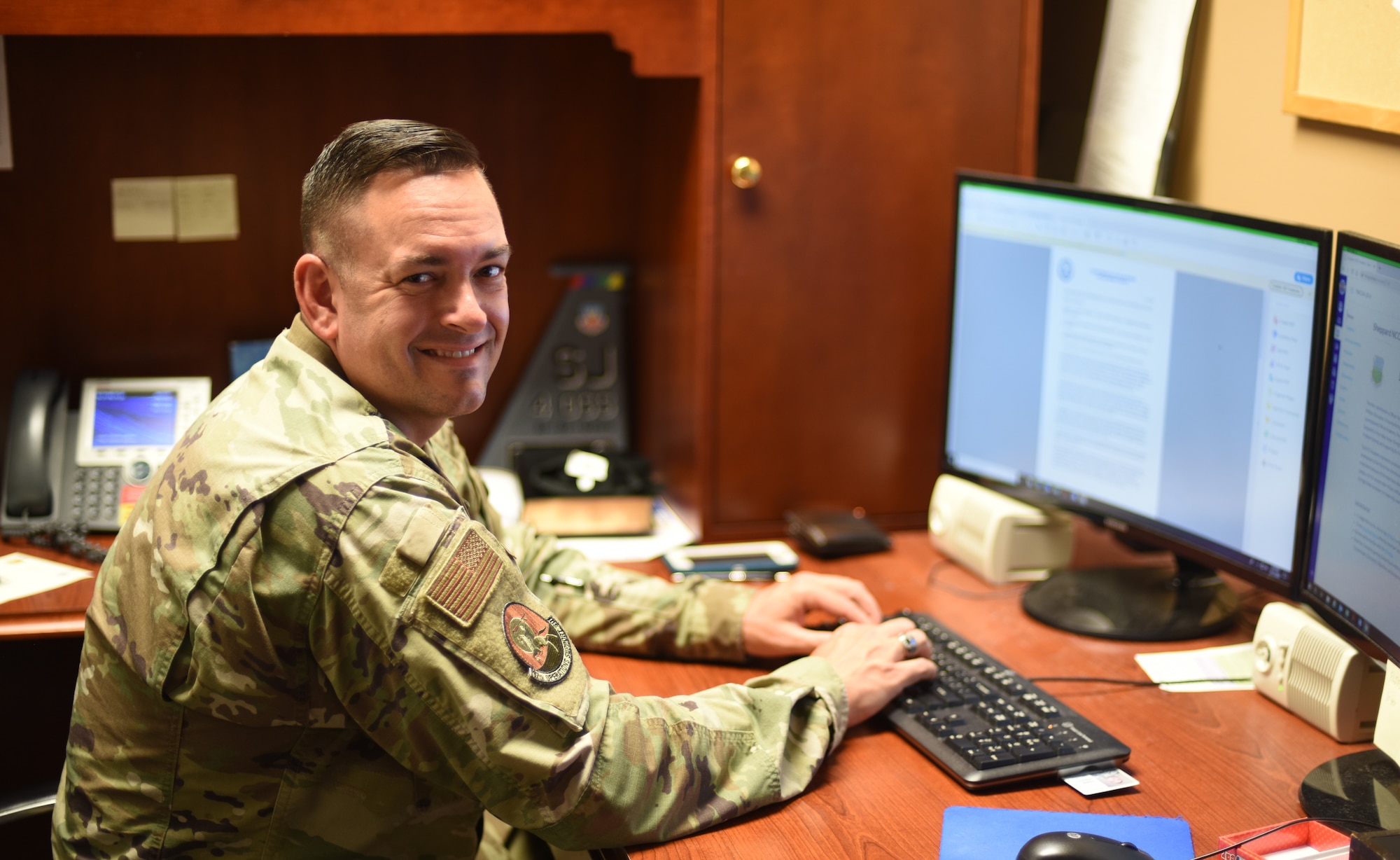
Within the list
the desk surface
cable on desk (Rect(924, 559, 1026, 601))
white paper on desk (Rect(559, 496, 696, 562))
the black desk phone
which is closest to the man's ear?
the desk surface

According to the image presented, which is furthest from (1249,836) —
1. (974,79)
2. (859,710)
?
(974,79)

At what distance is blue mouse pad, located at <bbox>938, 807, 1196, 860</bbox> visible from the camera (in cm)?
103

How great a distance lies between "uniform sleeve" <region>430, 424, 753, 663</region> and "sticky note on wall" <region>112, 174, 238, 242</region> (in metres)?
0.69

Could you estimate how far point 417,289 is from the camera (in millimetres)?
1135

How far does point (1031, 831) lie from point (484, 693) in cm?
46

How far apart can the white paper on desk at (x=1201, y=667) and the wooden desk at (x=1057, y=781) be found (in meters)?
0.01

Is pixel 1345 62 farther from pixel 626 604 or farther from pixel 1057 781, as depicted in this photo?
pixel 626 604

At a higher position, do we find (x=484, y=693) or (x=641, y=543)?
(x=484, y=693)

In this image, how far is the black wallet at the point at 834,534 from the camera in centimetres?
170

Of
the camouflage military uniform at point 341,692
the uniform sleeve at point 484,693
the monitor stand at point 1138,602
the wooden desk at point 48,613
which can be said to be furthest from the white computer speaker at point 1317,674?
the wooden desk at point 48,613

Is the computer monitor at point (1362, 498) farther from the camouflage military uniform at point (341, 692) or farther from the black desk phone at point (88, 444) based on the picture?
the black desk phone at point (88, 444)

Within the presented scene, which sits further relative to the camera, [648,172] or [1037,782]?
[648,172]

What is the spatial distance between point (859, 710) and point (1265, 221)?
63cm

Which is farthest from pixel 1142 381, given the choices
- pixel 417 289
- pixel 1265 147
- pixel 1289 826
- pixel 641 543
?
pixel 417 289
